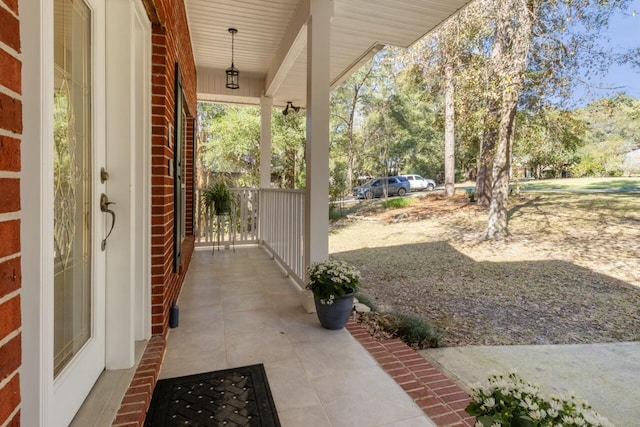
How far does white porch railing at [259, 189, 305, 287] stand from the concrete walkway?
5.20ft

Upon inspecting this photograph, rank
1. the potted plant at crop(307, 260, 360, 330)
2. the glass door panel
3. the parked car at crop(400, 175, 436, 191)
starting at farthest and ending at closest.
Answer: the parked car at crop(400, 175, 436, 191) → the potted plant at crop(307, 260, 360, 330) → the glass door panel

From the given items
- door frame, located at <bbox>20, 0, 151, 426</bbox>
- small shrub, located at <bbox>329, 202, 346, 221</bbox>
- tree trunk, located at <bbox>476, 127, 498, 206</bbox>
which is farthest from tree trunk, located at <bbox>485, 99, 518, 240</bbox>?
door frame, located at <bbox>20, 0, 151, 426</bbox>

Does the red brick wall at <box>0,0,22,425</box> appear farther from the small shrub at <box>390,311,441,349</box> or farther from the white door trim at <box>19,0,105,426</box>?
the small shrub at <box>390,311,441,349</box>

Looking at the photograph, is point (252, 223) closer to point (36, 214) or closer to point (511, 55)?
point (36, 214)

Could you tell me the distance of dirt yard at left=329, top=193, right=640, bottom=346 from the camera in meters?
3.86

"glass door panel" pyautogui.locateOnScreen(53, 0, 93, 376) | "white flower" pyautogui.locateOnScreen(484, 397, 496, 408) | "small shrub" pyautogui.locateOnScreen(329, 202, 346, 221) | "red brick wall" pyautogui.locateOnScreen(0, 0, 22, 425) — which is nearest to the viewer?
"red brick wall" pyautogui.locateOnScreen(0, 0, 22, 425)

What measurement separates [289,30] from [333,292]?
116 inches

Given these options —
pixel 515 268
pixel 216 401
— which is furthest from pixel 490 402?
pixel 515 268

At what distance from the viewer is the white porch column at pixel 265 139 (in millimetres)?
6223

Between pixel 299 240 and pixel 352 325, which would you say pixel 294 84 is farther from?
pixel 352 325

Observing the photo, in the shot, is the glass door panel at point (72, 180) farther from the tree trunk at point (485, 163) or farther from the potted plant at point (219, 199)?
the tree trunk at point (485, 163)

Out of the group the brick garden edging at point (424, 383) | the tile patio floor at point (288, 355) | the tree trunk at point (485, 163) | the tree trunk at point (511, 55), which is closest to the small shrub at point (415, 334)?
the brick garden edging at point (424, 383)

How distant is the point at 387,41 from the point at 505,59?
3.57 m

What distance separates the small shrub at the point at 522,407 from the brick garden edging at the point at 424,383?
2.10 feet
